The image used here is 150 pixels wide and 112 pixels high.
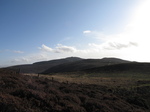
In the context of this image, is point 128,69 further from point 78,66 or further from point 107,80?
point 78,66

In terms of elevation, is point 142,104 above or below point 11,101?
below

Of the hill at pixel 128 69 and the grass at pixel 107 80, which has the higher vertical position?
the hill at pixel 128 69

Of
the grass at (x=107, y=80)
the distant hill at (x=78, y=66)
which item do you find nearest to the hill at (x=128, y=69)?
the grass at (x=107, y=80)

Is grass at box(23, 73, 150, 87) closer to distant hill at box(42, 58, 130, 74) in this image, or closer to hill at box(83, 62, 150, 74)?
hill at box(83, 62, 150, 74)

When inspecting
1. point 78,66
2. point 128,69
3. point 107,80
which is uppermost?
point 78,66

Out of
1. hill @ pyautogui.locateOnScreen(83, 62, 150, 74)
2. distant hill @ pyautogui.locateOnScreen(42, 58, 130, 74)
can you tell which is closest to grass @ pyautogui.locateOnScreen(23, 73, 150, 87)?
hill @ pyautogui.locateOnScreen(83, 62, 150, 74)

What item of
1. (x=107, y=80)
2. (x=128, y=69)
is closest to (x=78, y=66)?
(x=128, y=69)

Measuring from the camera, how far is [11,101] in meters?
7.98

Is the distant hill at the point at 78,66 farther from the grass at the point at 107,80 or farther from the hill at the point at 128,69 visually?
the grass at the point at 107,80

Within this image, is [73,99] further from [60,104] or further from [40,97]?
[40,97]

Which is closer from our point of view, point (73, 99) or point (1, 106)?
point (1, 106)

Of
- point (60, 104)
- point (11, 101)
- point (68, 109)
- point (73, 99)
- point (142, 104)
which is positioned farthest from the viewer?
point (142, 104)

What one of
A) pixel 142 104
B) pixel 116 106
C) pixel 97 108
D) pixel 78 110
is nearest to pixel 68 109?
pixel 78 110

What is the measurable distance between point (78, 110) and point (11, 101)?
13.9 feet
